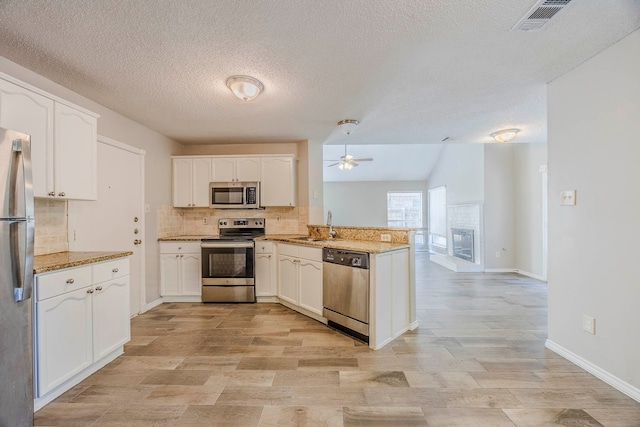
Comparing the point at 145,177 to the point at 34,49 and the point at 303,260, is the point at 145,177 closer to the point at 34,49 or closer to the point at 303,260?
the point at 34,49

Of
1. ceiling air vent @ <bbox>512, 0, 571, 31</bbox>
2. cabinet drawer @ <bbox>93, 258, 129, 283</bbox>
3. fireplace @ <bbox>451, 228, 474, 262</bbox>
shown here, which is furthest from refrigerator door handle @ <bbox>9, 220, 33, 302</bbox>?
fireplace @ <bbox>451, 228, 474, 262</bbox>

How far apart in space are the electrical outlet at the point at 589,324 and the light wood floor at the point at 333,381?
1.07 feet

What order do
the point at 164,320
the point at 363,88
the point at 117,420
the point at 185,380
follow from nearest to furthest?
1. the point at 117,420
2. the point at 185,380
3. the point at 363,88
4. the point at 164,320

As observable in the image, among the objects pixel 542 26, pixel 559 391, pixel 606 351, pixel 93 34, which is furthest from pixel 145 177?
pixel 606 351

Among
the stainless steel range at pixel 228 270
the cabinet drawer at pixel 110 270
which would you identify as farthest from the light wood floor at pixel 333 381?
the cabinet drawer at pixel 110 270

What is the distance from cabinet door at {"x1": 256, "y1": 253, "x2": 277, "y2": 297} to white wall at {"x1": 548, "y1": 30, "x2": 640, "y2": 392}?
10.0 feet

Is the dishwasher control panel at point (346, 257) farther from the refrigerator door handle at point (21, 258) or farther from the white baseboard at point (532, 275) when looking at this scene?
the white baseboard at point (532, 275)

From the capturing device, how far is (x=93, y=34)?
1719 mm

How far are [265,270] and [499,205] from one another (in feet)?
16.0

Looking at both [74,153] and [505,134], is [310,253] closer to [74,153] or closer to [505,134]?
[74,153]

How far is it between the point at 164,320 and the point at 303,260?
1768 millimetres

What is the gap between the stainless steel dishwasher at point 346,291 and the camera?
2.53 meters

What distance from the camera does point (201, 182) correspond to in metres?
4.11

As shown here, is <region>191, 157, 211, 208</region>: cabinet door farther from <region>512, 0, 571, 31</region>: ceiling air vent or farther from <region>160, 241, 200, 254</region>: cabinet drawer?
<region>512, 0, 571, 31</region>: ceiling air vent
